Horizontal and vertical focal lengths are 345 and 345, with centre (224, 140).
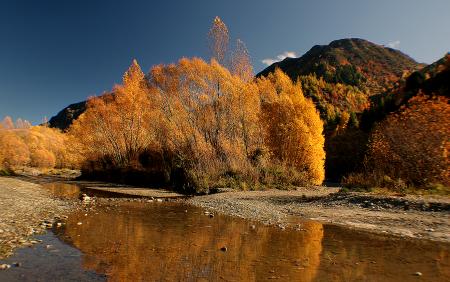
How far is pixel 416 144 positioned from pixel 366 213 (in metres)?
8.42

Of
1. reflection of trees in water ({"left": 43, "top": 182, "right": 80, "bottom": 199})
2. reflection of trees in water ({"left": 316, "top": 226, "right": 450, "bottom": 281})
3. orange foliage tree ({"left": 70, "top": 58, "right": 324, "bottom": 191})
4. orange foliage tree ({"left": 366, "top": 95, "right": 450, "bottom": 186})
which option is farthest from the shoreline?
orange foliage tree ({"left": 70, "top": 58, "right": 324, "bottom": 191})

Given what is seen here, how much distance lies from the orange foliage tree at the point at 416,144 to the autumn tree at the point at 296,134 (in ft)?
37.5

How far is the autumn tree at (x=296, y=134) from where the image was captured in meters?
35.4

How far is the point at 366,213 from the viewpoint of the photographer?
15.9 metres

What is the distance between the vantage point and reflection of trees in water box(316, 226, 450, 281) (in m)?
7.02

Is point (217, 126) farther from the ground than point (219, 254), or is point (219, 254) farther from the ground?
point (217, 126)

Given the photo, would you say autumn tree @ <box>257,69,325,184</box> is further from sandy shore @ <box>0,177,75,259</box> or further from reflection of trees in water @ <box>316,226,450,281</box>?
reflection of trees in water @ <box>316,226,450,281</box>

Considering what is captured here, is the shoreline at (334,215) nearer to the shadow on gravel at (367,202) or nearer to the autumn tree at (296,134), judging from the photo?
the shadow on gravel at (367,202)

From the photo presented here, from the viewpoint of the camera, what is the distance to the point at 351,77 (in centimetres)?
19712

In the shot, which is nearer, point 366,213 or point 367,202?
point 366,213

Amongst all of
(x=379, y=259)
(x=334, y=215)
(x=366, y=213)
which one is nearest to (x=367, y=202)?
(x=366, y=213)

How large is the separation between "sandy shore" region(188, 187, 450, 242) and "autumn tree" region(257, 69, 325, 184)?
46.4ft

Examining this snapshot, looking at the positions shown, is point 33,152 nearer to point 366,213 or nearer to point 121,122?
point 121,122

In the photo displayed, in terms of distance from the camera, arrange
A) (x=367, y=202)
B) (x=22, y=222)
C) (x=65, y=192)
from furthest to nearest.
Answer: (x=65, y=192) → (x=367, y=202) → (x=22, y=222)
